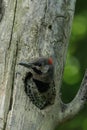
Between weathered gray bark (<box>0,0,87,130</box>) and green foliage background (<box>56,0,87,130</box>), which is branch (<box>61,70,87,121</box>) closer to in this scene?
weathered gray bark (<box>0,0,87,130</box>)

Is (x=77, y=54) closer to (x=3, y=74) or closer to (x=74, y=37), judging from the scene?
(x=74, y=37)

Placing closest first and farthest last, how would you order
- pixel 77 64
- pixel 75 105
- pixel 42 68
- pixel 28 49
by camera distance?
pixel 42 68
pixel 28 49
pixel 75 105
pixel 77 64

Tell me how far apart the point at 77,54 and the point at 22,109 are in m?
3.67


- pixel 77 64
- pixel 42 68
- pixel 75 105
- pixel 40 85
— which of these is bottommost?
pixel 77 64

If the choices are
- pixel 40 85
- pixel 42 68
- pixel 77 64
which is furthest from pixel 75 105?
pixel 77 64

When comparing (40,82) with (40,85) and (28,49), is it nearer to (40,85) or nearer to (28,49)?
(40,85)

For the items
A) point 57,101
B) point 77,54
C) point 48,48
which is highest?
point 48,48

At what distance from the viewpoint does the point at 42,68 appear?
18.7 feet

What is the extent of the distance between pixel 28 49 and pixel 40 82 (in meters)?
0.26

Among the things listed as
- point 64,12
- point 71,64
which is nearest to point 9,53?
point 64,12

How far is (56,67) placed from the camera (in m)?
5.94

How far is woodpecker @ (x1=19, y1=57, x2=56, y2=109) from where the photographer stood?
569 cm

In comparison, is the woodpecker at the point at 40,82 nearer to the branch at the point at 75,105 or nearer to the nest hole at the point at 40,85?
the nest hole at the point at 40,85

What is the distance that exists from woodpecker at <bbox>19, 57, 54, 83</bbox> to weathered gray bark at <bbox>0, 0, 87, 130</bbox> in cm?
13
